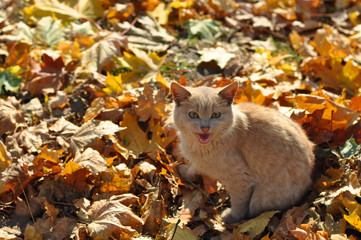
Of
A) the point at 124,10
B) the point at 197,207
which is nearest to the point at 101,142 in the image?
the point at 197,207

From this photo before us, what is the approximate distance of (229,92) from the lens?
121 inches

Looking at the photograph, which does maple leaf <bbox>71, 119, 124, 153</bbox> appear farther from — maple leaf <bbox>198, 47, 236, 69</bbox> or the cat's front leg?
maple leaf <bbox>198, 47, 236, 69</bbox>

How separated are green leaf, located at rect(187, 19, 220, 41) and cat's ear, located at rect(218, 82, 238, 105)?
6.84ft

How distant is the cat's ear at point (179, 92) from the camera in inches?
121

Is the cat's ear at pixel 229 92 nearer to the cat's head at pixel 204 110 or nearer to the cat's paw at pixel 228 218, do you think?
the cat's head at pixel 204 110

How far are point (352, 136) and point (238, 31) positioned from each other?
243 centimetres

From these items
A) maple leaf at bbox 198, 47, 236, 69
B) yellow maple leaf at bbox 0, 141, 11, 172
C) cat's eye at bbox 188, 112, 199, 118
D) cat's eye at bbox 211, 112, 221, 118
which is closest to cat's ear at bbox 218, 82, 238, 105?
cat's eye at bbox 211, 112, 221, 118

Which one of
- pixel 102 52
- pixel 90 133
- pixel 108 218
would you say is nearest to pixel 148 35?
pixel 102 52

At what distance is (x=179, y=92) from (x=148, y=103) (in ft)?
1.92

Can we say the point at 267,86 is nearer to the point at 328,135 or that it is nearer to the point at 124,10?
the point at 328,135

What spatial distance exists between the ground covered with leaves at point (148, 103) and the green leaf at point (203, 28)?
17mm

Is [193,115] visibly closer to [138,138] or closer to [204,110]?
[204,110]

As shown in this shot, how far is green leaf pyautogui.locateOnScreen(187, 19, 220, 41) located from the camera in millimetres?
5027

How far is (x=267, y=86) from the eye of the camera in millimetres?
4160
